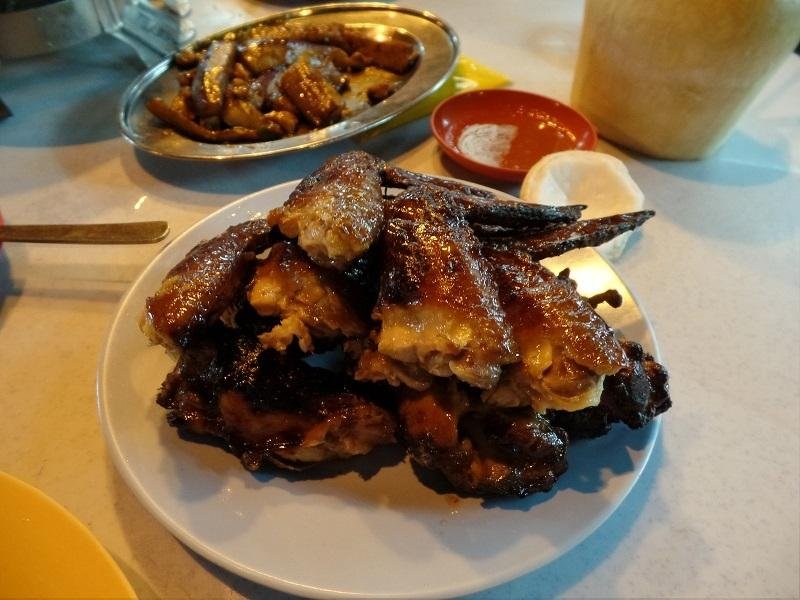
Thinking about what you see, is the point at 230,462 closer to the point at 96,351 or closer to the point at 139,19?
the point at 96,351

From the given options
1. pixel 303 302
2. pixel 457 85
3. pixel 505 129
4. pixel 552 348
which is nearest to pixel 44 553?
pixel 303 302

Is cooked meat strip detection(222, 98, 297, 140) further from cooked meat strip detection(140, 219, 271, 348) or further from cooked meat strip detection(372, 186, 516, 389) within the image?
cooked meat strip detection(372, 186, 516, 389)

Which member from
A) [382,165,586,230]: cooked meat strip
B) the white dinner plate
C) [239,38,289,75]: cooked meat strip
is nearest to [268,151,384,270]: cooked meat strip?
[382,165,586,230]: cooked meat strip

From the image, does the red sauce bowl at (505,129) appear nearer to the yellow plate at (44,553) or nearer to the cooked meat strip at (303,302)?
the cooked meat strip at (303,302)

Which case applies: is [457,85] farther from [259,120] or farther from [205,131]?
→ [205,131]

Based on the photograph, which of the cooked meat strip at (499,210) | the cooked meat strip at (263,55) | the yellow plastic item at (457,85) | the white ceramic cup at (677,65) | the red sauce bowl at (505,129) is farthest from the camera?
the cooked meat strip at (263,55)

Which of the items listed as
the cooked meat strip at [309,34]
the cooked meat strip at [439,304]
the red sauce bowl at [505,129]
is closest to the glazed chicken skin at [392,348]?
the cooked meat strip at [439,304]
